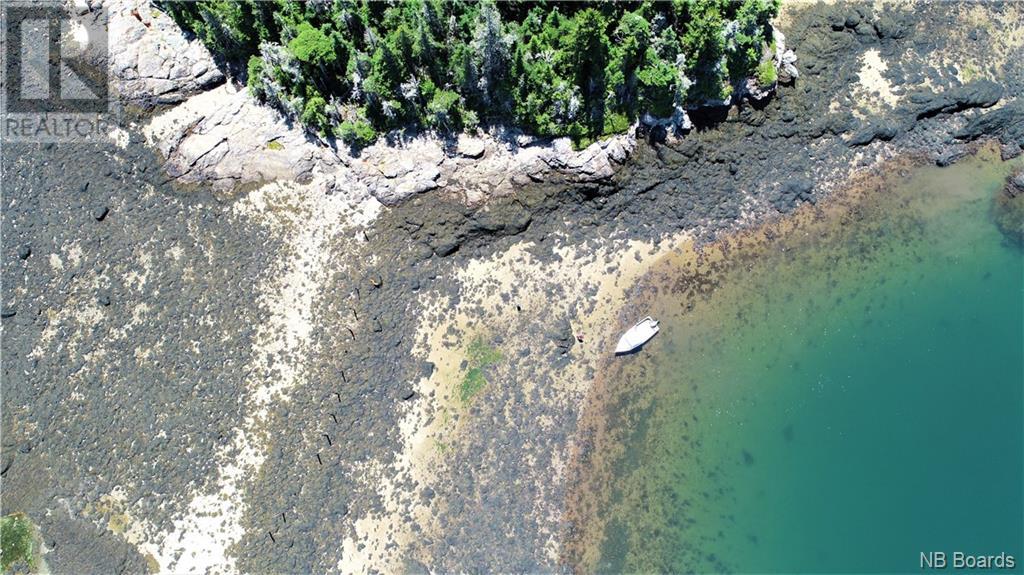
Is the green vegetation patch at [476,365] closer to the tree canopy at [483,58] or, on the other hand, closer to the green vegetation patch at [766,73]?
the tree canopy at [483,58]

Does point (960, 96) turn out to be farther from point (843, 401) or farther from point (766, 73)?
point (843, 401)

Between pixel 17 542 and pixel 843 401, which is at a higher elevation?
pixel 843 401

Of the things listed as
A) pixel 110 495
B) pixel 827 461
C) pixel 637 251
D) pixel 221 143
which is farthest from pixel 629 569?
pixel 221 143

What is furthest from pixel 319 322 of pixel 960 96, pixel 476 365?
pixel 960 96

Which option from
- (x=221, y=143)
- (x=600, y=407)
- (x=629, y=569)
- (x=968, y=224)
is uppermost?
(x=221, y=143)

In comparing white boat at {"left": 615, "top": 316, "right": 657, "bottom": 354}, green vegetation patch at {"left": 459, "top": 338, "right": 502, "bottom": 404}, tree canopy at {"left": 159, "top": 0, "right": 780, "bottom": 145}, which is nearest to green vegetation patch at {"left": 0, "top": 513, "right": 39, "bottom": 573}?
green vegetation patch at {"left": 459, "top": 338, "right": 502, "bottom": 404}

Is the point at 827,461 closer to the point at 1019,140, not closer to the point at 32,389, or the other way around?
the point at 1019,140
